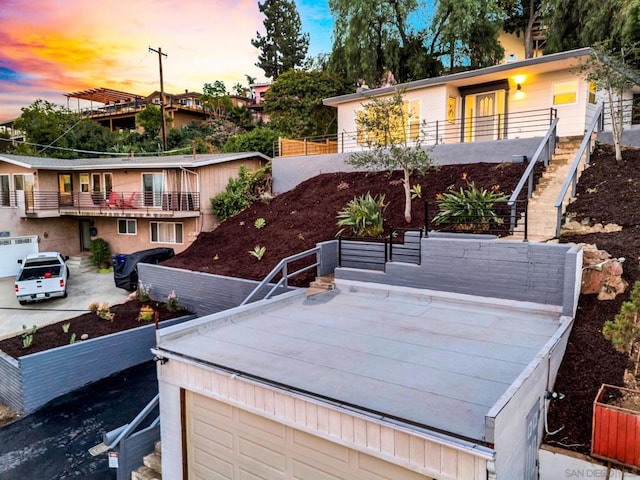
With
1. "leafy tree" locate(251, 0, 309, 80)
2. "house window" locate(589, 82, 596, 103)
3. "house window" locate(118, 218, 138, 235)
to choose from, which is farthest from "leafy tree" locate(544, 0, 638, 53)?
"leafy tree" locate(251, 0, 309, 80)

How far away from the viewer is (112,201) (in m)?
22.9

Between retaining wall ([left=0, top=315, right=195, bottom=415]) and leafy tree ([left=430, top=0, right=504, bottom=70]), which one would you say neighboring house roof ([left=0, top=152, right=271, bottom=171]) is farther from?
leafy tree ([left=430, top=0, right=504, bottom=70])

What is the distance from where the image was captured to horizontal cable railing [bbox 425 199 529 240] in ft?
33.6

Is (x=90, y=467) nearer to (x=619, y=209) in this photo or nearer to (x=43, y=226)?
(x=619, y=209)

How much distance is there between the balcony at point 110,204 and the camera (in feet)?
70.8

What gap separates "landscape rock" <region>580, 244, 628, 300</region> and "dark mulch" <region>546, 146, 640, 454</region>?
138 mm

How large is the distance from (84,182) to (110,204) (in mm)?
4105

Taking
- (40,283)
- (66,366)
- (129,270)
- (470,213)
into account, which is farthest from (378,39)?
(66,366)

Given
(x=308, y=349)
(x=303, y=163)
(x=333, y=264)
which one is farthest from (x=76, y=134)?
(x=308, y=349)

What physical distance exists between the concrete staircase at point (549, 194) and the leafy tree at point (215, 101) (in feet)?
118

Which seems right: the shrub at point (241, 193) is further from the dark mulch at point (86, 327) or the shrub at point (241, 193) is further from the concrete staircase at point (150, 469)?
the concrete staircase at point (150, 469)

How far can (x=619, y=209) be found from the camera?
1051 cm

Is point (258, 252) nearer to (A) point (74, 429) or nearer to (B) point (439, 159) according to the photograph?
(A) point (74, 429)

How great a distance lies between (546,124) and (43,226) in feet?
84.7
